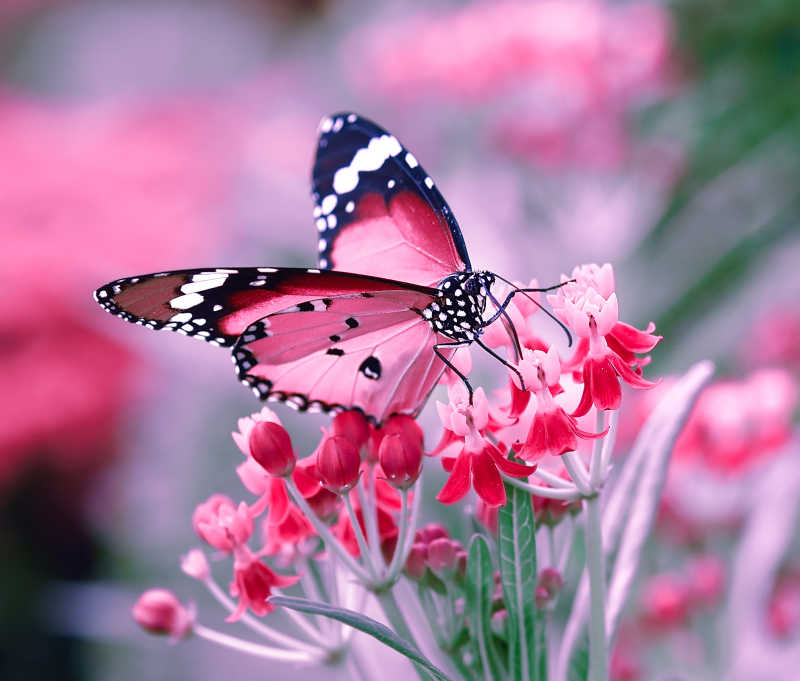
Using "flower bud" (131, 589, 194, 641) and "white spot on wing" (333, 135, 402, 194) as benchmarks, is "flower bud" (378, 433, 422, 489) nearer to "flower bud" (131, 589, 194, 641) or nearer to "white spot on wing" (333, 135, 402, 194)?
"flower bud" (131, 589, 194, 641)

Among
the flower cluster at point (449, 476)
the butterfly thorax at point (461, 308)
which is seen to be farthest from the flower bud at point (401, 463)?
the butterfly thorax at point (461, 308)

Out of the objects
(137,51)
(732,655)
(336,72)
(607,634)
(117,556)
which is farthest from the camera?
(137,51)

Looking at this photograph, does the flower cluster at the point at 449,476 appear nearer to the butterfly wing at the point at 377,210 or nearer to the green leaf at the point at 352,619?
the green leaf at the point at 352,619

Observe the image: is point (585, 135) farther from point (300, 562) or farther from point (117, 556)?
point (117, 556)

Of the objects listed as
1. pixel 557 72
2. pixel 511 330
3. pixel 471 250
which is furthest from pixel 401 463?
pixel 557 72

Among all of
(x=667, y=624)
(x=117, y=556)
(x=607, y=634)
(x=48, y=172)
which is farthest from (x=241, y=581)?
(x=48, y=172)

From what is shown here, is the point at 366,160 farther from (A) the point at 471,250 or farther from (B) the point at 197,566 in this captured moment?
(A) the point at 471,250
